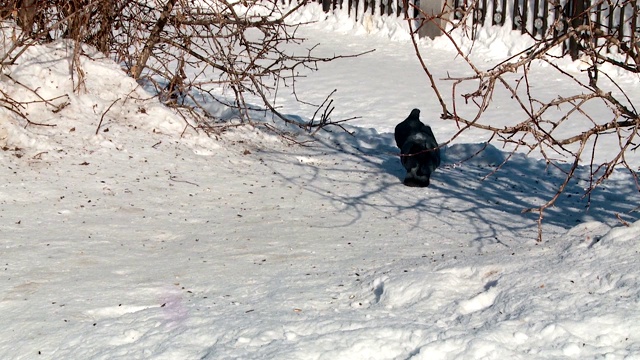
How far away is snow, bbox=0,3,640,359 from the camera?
3639 mm

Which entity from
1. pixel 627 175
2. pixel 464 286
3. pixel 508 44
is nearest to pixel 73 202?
pixel 464 286

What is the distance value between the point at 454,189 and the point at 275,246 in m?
2.13

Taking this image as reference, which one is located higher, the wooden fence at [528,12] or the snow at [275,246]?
the wooden fence at [528,12]

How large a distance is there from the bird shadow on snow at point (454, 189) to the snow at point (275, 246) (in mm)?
25

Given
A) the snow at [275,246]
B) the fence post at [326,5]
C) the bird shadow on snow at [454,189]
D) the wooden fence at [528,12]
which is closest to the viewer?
the snow at [275,246]

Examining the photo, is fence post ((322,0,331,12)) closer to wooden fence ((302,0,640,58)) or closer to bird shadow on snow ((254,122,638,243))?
wooden fence ((302,0,640,58))

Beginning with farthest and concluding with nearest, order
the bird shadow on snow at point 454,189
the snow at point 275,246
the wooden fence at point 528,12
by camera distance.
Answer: the wooden fence at point 528,12, the bird shadow on snow at point 454,189, the snow at point 275,246

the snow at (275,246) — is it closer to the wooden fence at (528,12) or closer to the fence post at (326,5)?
the wooden fence at (528,12)

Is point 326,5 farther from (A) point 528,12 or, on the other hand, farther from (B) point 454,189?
(B) point 454,189

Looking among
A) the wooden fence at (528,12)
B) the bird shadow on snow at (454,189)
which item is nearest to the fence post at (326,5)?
the wooden fence at (528,12)

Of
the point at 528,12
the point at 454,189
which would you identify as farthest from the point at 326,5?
the point at 454,189

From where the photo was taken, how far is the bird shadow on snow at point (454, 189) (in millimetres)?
5973

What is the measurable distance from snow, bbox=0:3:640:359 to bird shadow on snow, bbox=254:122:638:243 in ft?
0.08

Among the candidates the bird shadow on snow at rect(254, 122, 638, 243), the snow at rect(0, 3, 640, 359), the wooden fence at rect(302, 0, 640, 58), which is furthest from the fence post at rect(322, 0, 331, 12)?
the bird shadow on snow at rect(254, 122, 638, 243)
